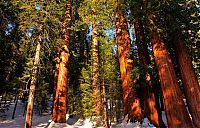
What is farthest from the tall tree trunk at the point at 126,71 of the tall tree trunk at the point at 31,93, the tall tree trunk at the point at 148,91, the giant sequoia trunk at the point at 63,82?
the tall tree trunk at the point at 31,93

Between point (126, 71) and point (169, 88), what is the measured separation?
3831 millimetres

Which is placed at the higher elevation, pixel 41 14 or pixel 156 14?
pixel 41 14

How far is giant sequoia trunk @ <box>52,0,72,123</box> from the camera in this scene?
14.4m

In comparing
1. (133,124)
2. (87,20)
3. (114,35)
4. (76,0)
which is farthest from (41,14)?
(133,124)

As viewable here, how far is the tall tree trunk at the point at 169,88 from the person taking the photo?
848 cm

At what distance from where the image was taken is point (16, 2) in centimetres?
1323

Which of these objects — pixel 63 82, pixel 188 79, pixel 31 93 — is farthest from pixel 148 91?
pixel 31 93

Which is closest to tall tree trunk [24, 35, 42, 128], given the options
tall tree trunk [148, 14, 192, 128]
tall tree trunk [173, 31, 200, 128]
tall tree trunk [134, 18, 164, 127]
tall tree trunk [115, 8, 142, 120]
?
tall tree trunk [115, 8, 142, 120]

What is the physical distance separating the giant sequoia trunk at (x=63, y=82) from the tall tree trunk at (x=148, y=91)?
498 cm

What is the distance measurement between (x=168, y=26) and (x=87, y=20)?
623 cm

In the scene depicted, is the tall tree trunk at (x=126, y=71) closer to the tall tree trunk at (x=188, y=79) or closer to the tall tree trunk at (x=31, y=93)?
the tall tree trunk at (x=188, y=79)

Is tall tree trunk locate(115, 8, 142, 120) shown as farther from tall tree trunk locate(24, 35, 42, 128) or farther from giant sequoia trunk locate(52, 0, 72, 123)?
tall tree trunk locate(24, 35, 42, 128)

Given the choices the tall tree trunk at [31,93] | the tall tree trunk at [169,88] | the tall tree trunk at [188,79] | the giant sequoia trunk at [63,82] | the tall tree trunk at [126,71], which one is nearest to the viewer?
the tall tree trunk at [169,88]

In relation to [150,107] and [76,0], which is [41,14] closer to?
[76,0]
